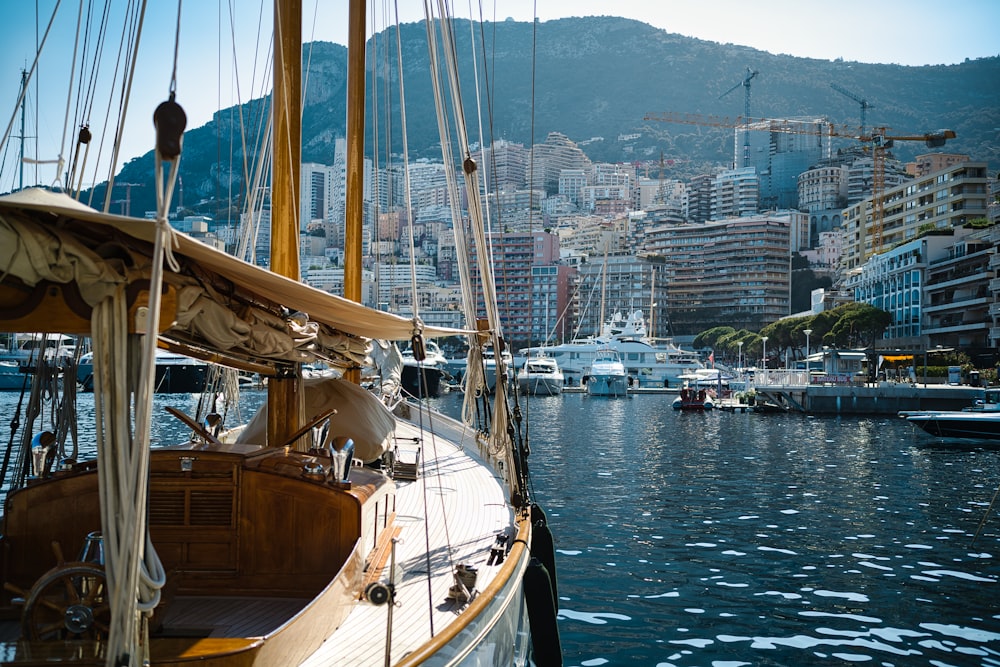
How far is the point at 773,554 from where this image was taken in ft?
42.2

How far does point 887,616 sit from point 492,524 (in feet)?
17.1

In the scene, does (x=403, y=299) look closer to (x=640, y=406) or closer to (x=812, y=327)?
(x=812, y=327)

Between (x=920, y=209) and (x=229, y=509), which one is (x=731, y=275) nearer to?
(x=920, y=209)

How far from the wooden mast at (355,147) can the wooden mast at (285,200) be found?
114 inches

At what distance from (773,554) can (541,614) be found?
7.02 metres

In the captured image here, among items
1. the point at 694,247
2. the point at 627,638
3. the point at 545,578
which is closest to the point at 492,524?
the point at 545,578

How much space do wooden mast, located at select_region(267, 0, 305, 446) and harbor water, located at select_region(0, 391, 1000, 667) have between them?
358cm

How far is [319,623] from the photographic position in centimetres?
398

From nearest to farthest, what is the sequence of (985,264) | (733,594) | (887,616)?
(887,616) → (733,594) → (985,264)

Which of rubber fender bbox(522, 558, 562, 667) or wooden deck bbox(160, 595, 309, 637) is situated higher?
wooden deck bbox(160, 595, 309, 637)

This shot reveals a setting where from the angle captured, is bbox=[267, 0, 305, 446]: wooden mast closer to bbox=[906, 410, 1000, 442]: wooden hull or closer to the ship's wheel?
the ship's wheel

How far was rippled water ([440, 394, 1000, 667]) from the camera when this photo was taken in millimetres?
8883

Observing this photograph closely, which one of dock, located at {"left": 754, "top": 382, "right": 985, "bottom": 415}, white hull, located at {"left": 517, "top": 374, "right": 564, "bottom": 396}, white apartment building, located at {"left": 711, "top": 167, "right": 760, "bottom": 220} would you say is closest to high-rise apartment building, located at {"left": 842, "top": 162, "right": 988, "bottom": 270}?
white hull, located at {"left": 517, "top": 374, "right": 564, "bottom": 396}

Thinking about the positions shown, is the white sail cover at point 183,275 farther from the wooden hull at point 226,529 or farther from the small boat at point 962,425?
the small boat at point 962,425
